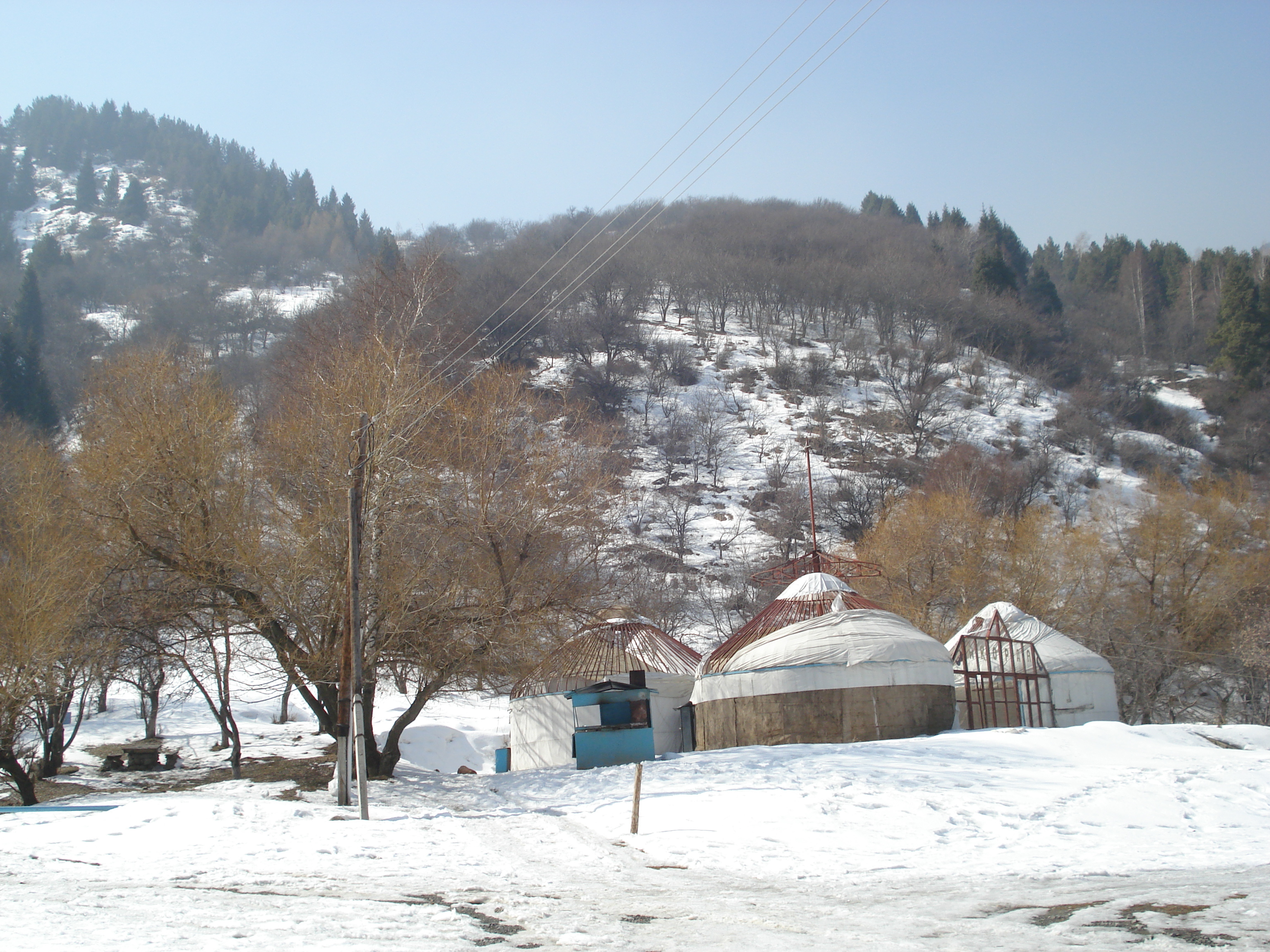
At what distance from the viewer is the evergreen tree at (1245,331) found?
72.6 m

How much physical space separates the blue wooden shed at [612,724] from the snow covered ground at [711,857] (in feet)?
2.15

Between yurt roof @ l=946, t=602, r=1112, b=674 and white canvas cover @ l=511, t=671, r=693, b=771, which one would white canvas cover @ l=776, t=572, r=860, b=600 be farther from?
yurt roof @ l=946, t=602, r=1112, b=674

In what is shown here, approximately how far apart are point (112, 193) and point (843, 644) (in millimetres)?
157579

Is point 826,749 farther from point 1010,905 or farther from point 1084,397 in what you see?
point 1084,397

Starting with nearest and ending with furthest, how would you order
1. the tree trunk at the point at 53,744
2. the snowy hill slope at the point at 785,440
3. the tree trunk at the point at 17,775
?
the tree trunk at the point at 17,775
the tree trunk at the point at 53,744
the snowy hill slope at the point at 785,440

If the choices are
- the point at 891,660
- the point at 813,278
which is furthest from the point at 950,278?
the point at 891,660

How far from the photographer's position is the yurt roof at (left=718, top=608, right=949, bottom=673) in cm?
2175

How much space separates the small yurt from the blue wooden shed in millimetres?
724

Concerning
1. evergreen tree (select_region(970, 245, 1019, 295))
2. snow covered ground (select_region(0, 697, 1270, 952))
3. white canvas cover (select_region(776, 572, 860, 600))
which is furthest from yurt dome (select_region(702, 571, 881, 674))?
evergreen tree (select_region(970, 245, 1019, 295))

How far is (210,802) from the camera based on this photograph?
512 inches

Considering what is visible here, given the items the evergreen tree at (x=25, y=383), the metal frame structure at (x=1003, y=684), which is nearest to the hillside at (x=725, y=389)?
the evergreen tree at (x=25, y=383)

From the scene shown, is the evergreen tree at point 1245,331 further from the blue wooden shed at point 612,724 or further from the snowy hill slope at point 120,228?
the snowy hill slope at point 120,228

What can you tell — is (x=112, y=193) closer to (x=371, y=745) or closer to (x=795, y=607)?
(x=795, y=607)

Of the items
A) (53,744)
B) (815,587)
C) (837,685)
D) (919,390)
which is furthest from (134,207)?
(837,685)
